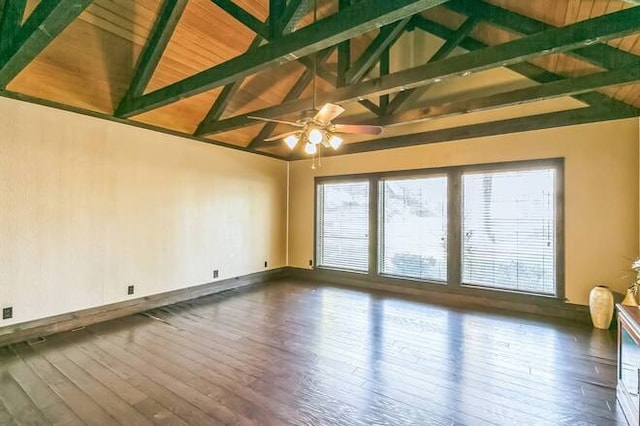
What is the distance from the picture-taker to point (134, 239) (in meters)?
4.68

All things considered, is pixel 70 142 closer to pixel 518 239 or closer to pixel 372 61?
pixel 372 61

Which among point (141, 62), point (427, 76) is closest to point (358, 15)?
point (427, 76)

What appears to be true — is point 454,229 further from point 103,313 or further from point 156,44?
point 103,313

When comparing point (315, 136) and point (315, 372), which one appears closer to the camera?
point (315, 372)

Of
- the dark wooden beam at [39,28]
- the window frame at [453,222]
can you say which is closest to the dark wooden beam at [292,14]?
the dark wooden beam at [39,28]

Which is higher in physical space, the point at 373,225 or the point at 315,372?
the point at 373,225

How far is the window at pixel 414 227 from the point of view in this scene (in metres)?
5.58

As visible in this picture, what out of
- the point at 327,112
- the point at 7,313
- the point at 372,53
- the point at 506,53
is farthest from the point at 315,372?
the point at 372,53

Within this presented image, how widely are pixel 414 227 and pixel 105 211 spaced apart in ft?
16.4

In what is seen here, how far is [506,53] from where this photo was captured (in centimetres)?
263

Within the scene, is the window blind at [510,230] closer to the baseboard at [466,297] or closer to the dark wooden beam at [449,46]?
the baseboard at [466,297]

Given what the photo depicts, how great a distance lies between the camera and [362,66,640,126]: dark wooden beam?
121 inches

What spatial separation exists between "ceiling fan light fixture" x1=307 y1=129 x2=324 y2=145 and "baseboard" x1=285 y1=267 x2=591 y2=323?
3553mm

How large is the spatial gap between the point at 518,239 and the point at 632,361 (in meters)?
2.83
